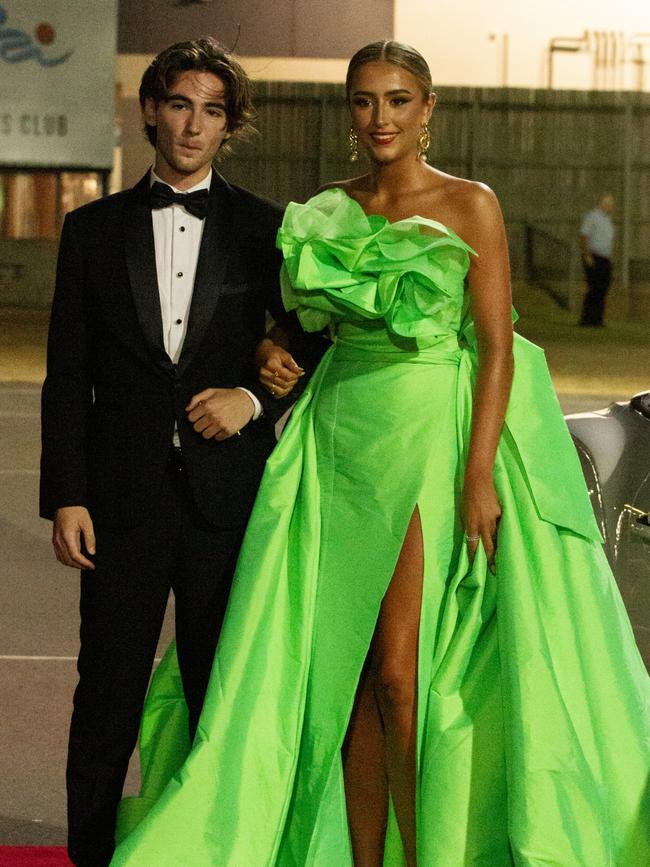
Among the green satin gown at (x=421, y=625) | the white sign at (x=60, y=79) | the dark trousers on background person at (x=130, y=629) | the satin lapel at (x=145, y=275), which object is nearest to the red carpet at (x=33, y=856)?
the dark trousers on background person at (x=130, y=629)

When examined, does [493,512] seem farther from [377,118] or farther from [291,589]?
[377,118]

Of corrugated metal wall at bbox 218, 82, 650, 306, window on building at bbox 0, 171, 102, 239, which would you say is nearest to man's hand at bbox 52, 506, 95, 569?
window on building at bbox 0, 171, 102, 239

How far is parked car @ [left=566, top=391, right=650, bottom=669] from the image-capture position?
439 centimetres

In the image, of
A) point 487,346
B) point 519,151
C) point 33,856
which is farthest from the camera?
point 519,151

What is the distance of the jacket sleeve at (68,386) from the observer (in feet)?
10.9

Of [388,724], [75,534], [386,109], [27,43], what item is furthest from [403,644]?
[27,43]

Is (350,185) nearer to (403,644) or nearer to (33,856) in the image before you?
(403,644)

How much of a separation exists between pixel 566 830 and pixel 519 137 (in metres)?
26.1

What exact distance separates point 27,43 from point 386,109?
1975 cm

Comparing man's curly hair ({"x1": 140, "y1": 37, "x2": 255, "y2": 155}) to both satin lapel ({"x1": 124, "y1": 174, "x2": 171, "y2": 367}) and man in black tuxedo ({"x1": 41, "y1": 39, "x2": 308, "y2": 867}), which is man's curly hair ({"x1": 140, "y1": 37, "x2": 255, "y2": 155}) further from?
satin lapel ({"x1": 124, "y1": 174, "x2": 171, "y2": 367})

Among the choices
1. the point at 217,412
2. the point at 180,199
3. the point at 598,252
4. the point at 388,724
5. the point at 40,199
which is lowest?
the point at 388,724

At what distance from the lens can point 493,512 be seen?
3.25 meters

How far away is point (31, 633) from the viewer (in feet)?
19.7

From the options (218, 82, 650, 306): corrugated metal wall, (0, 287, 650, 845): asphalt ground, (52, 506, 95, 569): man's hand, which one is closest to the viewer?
(52, 506, 95, 569): man's hand
